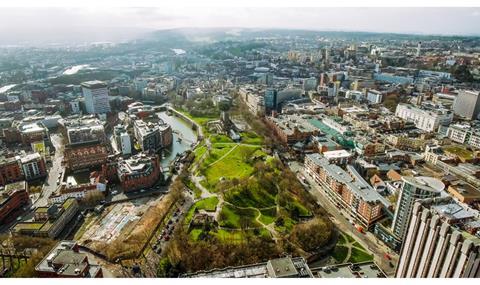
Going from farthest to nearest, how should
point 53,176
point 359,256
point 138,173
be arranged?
point 53,176, point 138,173, point 359,256

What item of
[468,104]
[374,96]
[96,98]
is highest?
[468,104]

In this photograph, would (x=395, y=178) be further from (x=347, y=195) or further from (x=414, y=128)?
(x=414, y=128)

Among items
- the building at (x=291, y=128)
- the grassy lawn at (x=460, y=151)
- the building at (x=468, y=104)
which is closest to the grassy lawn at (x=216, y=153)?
the building at (x=291, y=128)

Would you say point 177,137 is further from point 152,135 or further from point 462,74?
A: point 462,74

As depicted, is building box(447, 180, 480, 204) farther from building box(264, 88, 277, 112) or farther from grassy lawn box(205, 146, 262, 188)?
building box(264, 88, 277, 112)

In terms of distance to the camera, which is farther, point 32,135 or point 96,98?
point 96,98

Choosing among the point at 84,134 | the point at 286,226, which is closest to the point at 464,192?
the point at 286,226

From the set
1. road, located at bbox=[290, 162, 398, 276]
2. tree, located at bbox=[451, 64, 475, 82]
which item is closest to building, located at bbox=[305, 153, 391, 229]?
road, located at bbox=[290, 162, 398, 276]

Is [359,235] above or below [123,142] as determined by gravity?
below
